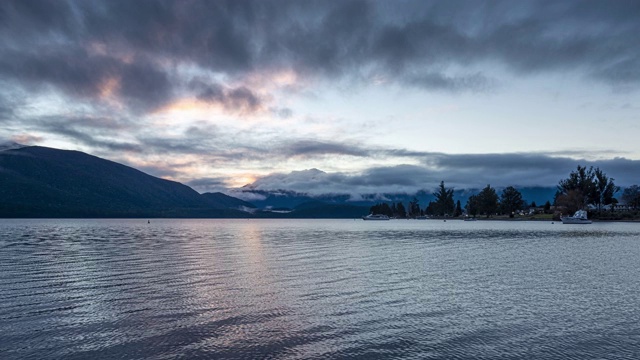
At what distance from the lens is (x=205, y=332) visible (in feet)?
86.5

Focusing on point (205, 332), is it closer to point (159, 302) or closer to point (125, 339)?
point (125, 339)

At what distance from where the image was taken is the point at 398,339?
2484 centimetres

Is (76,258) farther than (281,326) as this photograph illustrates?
Yes

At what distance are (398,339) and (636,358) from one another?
11742mm

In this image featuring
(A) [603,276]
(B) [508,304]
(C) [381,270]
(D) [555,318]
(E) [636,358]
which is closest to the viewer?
(E) [636,358]

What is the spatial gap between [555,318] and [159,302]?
2967 cm

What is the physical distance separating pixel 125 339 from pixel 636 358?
89.3ft

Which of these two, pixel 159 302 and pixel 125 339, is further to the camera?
pixel 159 302

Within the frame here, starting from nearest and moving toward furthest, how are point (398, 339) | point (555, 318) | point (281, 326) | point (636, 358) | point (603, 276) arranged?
point (636, 358)
point (398, 339)
point (281, 326)
point (555, 318)
point (603, 276)

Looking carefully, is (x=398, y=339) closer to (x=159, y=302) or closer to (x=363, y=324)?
(x=363, y=324)

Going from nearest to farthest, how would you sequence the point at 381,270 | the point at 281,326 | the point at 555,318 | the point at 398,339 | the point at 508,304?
the point at 398,339
the point at 281,326
the point at 555,318
the point at 508,304
the point at 381,270

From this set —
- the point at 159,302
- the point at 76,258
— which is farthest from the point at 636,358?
the point at 76,258

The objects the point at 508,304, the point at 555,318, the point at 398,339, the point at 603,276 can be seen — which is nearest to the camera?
the point at 398,339

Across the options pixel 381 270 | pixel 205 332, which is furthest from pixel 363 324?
pixel 381 270
